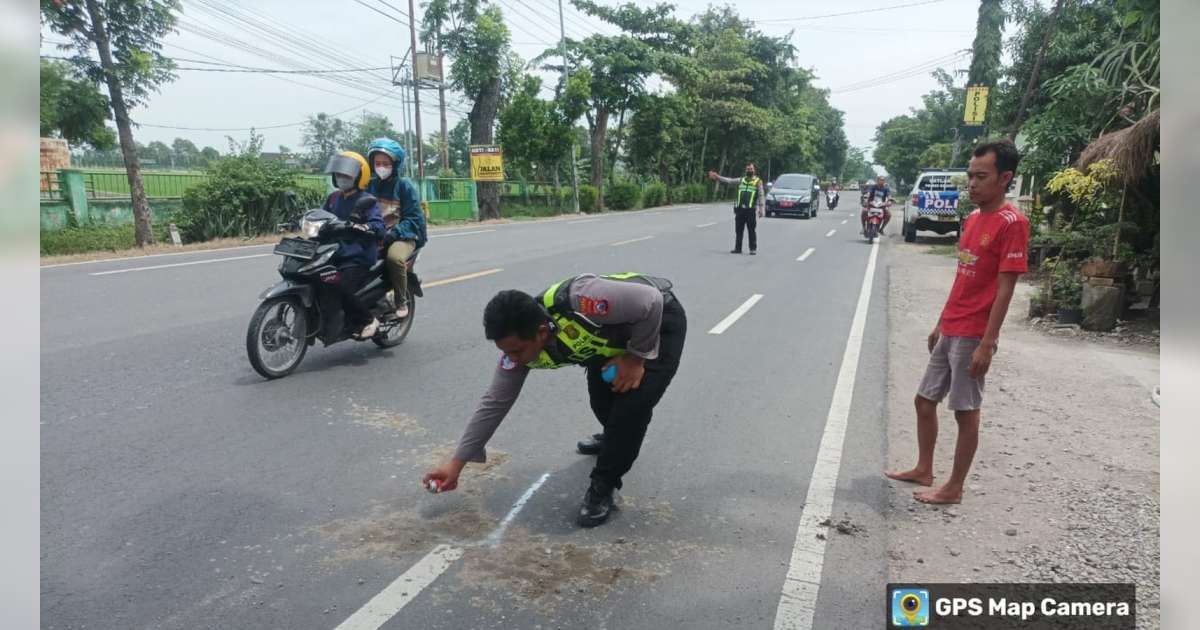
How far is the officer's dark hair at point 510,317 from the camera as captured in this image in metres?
2.89

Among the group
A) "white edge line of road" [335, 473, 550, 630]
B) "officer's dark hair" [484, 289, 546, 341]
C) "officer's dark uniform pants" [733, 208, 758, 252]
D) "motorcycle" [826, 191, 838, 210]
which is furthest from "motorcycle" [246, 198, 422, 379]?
"motorcycle" [826, 191, 838, 210]

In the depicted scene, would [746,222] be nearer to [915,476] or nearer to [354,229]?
[354,229]

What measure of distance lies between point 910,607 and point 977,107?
22834 millimetres

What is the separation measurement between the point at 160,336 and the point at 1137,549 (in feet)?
23.4

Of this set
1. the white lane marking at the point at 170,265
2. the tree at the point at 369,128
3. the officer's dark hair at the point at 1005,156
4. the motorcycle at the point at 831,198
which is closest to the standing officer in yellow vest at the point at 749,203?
the white lane marking at the point at 170,265

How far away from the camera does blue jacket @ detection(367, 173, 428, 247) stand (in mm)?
6465

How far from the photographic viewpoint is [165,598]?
2.75m

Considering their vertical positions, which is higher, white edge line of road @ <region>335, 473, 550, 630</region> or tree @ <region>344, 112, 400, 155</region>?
tree @ <region>344, 112, 400, 155</region>

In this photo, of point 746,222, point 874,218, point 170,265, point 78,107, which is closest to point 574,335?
point 170,265

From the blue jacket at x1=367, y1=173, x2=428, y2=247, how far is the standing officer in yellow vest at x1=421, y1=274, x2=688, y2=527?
11.3 ft

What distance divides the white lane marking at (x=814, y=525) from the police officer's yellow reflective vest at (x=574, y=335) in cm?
118

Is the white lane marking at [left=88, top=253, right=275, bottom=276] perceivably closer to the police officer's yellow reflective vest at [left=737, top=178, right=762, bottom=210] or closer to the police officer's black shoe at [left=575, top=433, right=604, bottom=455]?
the police officer's black shoe at [left=575, top=433, right=604, bottom=455]

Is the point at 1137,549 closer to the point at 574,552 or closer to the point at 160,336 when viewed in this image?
the point at 574,552
